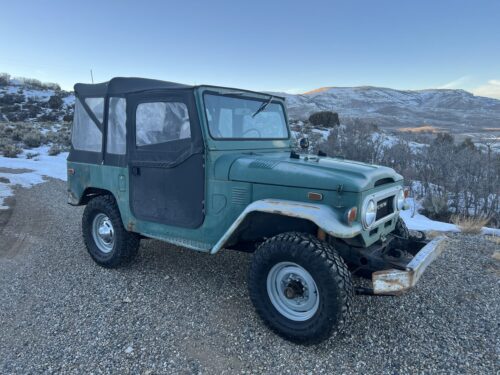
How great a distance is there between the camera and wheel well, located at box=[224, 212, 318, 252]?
337 cm

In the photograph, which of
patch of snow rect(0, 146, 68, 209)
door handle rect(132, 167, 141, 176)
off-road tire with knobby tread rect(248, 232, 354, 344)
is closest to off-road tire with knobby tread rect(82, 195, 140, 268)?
door handle rect(132, 167, 141, 176)

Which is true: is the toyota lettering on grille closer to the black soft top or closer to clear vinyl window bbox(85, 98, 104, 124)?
the black soft top

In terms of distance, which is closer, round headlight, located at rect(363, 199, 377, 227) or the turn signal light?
the turn signal light

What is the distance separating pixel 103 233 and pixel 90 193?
0.62m

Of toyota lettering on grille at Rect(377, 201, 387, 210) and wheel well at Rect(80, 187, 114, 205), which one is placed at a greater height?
toyota lettering on grille at Rect(377, 201, 387, 210)

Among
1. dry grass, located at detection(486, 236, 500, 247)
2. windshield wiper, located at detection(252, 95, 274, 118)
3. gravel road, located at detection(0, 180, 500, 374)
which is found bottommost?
gravel road, located at detection(0, 180, 500, 374)

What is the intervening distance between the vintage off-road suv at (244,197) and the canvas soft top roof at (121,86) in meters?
0.02

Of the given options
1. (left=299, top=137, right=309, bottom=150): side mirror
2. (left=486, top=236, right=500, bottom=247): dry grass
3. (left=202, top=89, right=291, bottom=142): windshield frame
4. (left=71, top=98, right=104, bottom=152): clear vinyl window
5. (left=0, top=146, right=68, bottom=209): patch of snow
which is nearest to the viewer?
(left=202, top=89, right=291, bottom=142): windshield frame

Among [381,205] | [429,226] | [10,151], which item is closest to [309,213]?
[381,205]

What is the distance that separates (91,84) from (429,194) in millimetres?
8009

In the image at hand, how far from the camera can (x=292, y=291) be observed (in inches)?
121

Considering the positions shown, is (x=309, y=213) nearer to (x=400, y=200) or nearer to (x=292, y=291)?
(x=292, y=291)

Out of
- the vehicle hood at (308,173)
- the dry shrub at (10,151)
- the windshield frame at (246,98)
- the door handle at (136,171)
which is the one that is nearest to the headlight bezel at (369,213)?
the vehicle hood at (308,173)

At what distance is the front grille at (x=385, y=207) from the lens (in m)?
3.46
